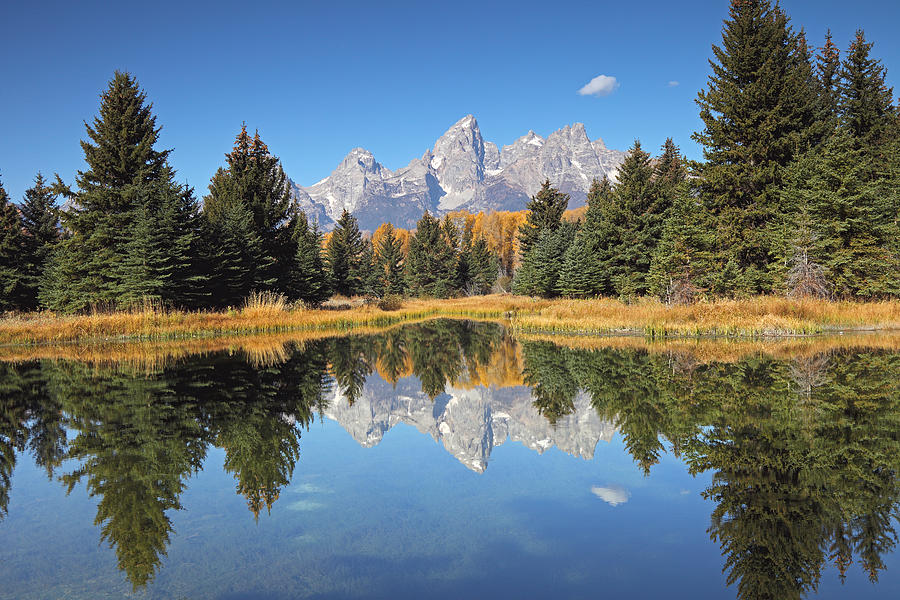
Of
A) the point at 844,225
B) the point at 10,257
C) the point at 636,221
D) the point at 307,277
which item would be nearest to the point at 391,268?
the point at 307,277

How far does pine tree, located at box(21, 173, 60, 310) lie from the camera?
36.2 meters

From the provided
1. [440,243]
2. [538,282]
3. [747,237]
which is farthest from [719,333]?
[440,243]

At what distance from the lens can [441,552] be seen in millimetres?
4949

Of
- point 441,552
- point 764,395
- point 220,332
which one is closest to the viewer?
point 441,552

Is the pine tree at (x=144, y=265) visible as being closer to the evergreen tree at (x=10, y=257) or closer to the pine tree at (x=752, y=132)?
the evergreen tree at (x=10, y=257)

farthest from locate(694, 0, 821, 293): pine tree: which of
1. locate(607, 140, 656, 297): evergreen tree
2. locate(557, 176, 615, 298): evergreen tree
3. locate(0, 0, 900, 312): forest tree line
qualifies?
locate(557, 176, 615, 298): evergreen tree

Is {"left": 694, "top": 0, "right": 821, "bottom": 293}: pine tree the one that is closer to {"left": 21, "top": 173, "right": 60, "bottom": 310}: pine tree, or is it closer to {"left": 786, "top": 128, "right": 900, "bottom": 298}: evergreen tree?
{"left": 786, "top": 128, "right": 900, "bottom": 298}: evergreen tree

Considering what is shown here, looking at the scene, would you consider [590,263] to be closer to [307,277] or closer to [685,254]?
[685,254]

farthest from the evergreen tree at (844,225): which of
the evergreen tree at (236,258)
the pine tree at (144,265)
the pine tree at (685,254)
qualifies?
the pine tree at (144,265)

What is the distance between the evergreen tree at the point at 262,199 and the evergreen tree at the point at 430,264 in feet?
117

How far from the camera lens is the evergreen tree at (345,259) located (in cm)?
6675

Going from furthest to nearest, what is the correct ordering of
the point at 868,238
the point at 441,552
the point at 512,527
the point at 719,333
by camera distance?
the point at 868,238
the point at 719,333
the point at 512,527
the point at 441,552

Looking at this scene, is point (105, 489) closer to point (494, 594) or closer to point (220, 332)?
point (494, 594)

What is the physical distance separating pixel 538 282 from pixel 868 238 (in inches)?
1091
